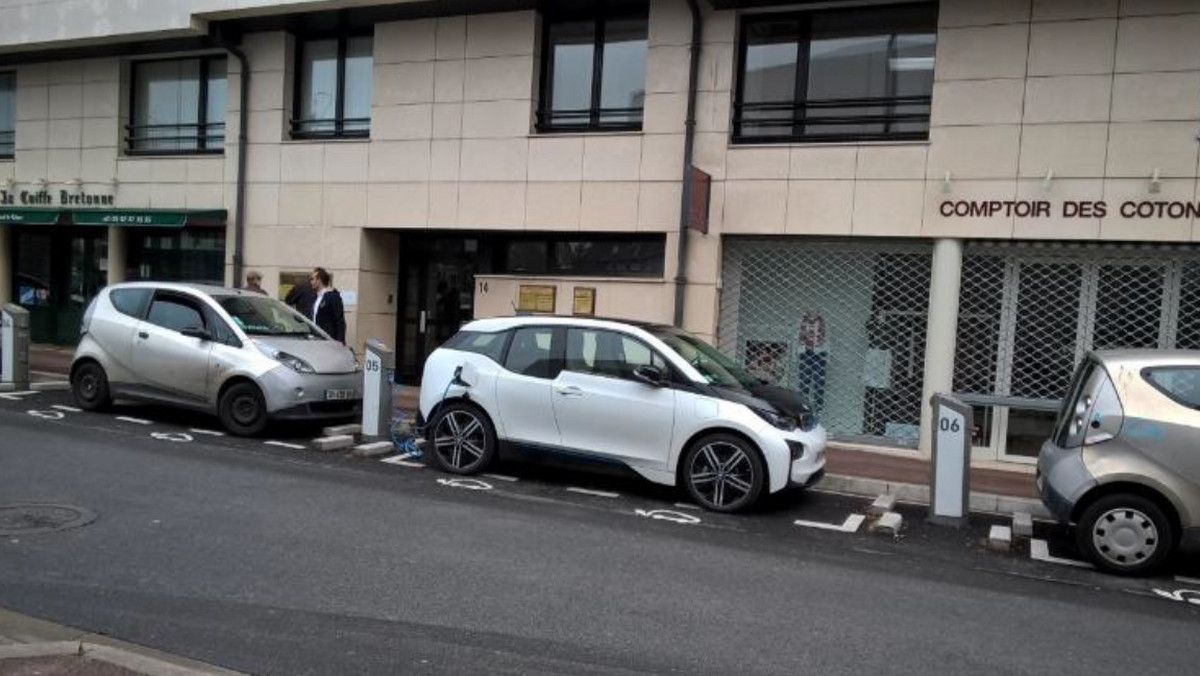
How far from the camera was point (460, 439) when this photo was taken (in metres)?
8.76

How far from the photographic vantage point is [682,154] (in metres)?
11.9

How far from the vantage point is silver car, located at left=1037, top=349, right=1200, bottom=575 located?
634 centimetres

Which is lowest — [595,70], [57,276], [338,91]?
[57,276]

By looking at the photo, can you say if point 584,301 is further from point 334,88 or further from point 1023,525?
point 1023,525

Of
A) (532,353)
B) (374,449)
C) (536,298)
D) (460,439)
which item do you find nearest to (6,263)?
(536,298)

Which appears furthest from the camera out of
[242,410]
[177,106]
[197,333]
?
[177,106]

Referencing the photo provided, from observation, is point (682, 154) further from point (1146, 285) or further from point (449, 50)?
point (1146, 285)

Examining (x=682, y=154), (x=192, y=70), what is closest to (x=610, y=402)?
(x=682, y=154)

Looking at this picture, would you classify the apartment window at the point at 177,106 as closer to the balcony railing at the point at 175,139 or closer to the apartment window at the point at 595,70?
the balcony railing at the point at 175,139

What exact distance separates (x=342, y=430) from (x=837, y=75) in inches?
288

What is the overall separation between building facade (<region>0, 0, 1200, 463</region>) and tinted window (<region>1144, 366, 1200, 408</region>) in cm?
216

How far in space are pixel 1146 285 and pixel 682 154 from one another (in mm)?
5535

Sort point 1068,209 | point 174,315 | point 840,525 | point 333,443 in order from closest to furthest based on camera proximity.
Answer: point 840,525 < point 333,443 < point 1068,209 < point 174,315

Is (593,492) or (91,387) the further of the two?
(91,387)
